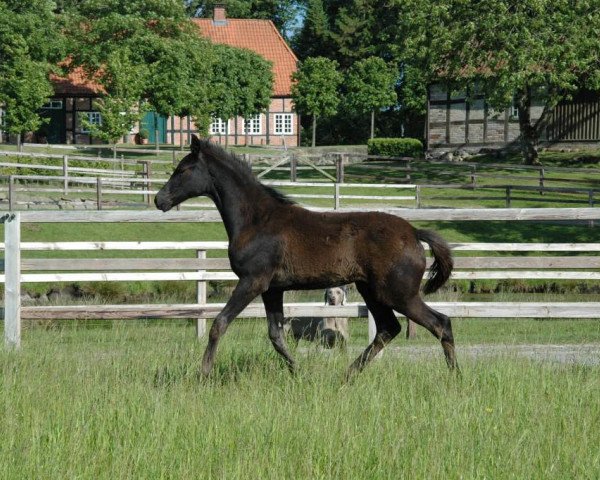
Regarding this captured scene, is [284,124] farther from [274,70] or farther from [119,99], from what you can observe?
[119,99]

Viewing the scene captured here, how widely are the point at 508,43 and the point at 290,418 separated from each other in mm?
31891

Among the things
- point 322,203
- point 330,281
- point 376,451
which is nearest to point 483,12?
point 322,203

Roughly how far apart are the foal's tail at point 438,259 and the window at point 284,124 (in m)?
64.7

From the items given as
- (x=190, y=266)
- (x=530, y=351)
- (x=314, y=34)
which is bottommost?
(x=530, y=351)

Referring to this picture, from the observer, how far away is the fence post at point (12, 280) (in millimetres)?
10570

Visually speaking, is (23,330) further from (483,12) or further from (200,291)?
(483,12)

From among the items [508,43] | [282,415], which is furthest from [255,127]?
[282,415]

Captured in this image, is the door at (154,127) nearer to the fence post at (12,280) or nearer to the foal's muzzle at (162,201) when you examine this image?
the fence post at (12,280)

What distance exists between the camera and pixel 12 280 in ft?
35.3

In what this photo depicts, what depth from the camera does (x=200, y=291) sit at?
42.2ft

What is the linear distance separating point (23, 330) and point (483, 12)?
29.3 metres

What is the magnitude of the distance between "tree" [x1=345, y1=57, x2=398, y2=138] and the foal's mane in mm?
56260

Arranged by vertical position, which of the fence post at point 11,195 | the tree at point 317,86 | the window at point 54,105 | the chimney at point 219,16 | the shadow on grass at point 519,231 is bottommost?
the shadow on grass at point 519,231

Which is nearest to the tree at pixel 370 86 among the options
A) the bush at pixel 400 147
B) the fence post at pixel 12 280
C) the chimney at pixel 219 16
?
the bush at pixel 400 147
